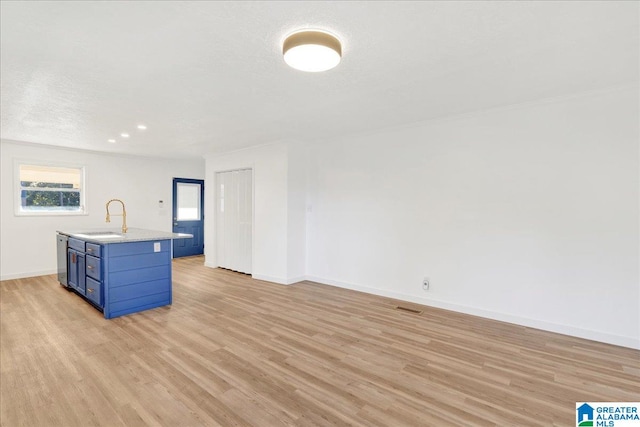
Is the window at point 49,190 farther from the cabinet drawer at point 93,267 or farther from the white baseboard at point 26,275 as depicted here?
the cabinet drawer at point 93,267

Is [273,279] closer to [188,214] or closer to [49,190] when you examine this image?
[188,214]

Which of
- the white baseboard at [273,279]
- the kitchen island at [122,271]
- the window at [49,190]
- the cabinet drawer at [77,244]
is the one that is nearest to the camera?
the kitchen island at [122,271]

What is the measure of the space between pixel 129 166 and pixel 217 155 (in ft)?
7.31

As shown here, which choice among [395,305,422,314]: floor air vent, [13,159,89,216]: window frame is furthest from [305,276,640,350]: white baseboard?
[13,159,89,216]: window frame

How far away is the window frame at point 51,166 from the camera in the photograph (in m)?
5.39

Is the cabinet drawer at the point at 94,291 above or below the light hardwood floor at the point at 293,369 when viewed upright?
above

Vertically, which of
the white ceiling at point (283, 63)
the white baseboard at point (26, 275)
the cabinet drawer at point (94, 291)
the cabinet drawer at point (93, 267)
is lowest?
the white baseboard at point (26, 275)

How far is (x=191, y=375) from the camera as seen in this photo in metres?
2.38

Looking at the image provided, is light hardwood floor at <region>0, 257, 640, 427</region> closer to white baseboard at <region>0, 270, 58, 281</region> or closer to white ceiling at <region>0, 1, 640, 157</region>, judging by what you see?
white baseboard at <region>0, 270, 58, 281</region>

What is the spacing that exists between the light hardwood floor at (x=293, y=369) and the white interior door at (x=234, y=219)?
202 cm

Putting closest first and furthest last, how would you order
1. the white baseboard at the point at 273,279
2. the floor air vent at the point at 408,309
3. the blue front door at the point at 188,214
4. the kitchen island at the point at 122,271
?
the kitchen island at the point at 122,271 < the floor air vent at the point at 408,309 < the white baseboard at the point at 273,279 < the blue front door at the point at 188,214

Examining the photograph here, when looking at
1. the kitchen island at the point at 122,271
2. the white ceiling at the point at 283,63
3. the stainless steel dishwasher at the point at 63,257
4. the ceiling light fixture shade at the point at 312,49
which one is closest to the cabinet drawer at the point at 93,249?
the kitchen island at the point at 122,271

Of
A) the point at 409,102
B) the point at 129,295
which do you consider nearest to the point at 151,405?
the point at 129,295

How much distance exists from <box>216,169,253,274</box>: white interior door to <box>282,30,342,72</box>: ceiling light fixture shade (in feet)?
12.6
